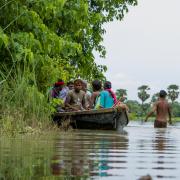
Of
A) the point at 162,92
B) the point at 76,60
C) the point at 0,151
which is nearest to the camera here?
the point at 0,151

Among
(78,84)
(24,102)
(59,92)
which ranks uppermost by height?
(78,84)

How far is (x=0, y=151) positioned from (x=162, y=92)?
11.8m

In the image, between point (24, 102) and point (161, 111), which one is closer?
point (24, 102)

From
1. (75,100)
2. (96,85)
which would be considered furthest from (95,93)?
(75,100)

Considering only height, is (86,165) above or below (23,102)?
below

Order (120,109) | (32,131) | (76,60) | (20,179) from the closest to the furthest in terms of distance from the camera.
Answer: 1. (20,179)
2. (32,131)
3. (120,109)
4. (76,60)

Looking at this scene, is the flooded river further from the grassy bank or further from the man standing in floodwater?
the man standing in floodwater

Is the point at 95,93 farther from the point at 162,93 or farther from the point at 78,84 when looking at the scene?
the point at 162,93

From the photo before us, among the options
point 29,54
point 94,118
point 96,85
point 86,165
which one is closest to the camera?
point 86,165

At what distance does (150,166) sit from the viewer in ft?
16.3

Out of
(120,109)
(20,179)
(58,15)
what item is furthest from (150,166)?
(120,109)

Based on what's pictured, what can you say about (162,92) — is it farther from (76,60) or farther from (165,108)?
(76,60)

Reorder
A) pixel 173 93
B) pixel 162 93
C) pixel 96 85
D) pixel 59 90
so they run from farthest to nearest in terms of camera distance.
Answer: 1. pixel 173 93
2. pixel 162 93
3. pixel 96 85
4. pixel 59 90

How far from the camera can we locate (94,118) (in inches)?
611
